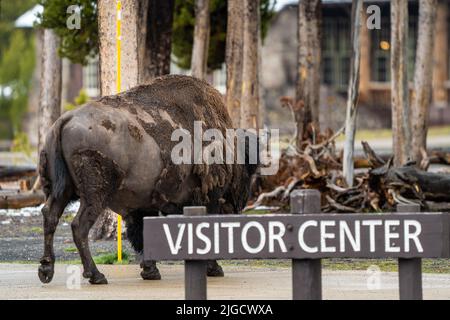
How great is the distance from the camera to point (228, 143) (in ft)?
45.5

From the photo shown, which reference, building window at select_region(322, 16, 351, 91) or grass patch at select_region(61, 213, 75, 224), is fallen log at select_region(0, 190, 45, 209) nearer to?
grass patch at select_region(61, 213, 75, 224)

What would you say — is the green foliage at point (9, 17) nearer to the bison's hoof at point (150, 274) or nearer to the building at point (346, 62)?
the building at point (346, 62)

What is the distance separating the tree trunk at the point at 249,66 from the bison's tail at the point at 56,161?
995cm

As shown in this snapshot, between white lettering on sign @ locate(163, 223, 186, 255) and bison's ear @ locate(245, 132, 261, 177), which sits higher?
bison's ear @ locate(245, 132, 261, 177)

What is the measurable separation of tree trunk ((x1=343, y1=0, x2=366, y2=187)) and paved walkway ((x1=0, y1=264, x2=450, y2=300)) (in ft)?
22.2

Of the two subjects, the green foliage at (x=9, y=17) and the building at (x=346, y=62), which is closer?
the green foliage at (x=9, y=17)

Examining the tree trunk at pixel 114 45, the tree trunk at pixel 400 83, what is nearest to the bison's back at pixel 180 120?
the tree trunk at pixel 114 45

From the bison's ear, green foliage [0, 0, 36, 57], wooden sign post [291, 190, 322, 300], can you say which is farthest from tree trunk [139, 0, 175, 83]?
green foliage [0, 0, 36, 57]

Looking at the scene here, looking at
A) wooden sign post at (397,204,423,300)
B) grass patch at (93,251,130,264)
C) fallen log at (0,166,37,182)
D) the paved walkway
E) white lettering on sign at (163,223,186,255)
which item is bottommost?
the paved walkway

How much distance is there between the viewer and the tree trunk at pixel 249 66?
2241 centimetres

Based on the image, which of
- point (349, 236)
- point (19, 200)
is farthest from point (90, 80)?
point (349, 236)

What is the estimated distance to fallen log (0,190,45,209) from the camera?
21.8 meters
